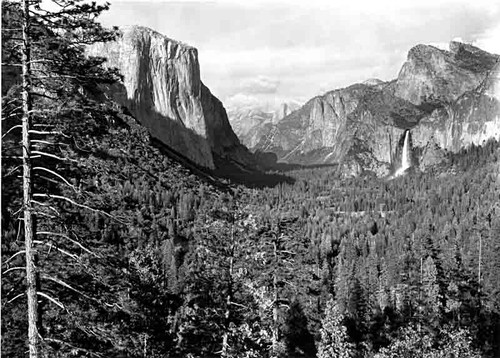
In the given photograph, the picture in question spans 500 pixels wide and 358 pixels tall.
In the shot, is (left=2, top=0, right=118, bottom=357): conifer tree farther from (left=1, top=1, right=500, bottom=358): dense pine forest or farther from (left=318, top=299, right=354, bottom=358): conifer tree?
(left=318, top=299, right=354, bottom=358): conifer tree

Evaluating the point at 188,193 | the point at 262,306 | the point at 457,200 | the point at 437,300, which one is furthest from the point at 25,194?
the point at 457,200

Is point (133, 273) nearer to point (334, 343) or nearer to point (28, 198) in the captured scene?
point (28, 198)

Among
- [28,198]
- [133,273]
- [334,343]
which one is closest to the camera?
[28,198]

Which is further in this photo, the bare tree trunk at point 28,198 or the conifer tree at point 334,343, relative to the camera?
the conifer tree at point 334,343

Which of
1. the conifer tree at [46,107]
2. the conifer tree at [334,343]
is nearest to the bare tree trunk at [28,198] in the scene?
the conifer tree at [46,107]

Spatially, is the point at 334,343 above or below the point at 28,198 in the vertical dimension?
below

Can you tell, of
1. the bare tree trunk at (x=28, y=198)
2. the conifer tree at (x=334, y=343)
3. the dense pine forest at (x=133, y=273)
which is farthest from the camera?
the conifer tree at (x=334, y=343)

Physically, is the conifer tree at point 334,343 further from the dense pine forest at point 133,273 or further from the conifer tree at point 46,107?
the conifer tree at point 46,107

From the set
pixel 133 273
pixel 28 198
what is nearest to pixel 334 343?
pixel 133 273
